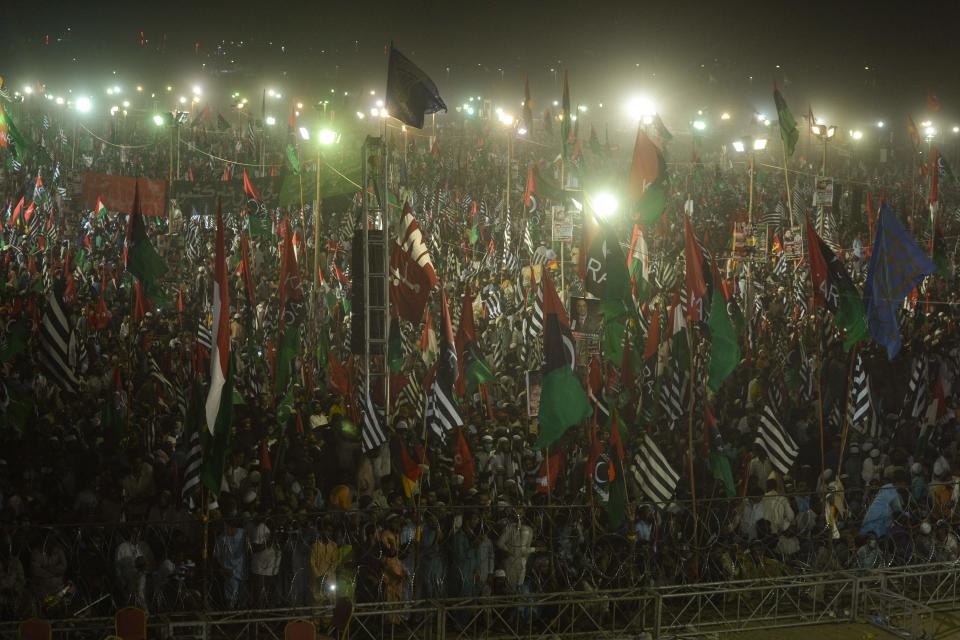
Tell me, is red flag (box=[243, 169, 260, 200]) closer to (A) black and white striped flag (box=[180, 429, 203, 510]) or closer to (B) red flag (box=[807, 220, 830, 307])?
(A) black and white striped flag (box=[180, 429, 203, 510])

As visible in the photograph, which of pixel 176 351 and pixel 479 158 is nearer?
pixel 176 351

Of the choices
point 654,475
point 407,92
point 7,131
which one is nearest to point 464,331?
point 654,475

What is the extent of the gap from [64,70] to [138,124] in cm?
2699

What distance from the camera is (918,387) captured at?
15.1m

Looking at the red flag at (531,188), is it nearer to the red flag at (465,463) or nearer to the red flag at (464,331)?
the red flag at (464,331)

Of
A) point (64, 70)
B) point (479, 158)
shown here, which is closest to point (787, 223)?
point (479, 158)

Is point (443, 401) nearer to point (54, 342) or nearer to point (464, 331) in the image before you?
point (464, 331)

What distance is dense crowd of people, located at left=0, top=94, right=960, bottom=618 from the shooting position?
10.5 metres

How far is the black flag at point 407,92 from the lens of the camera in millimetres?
15062

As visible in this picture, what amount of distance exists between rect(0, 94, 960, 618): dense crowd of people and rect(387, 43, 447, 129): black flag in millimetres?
2965

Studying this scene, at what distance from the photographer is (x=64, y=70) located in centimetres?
7688

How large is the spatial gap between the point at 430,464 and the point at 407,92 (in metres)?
5.82

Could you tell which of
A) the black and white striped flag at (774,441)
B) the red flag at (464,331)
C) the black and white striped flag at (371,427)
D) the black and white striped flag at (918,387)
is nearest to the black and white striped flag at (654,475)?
the black and white striped flag at (774,441)

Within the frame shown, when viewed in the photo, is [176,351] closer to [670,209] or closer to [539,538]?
[539,538]
